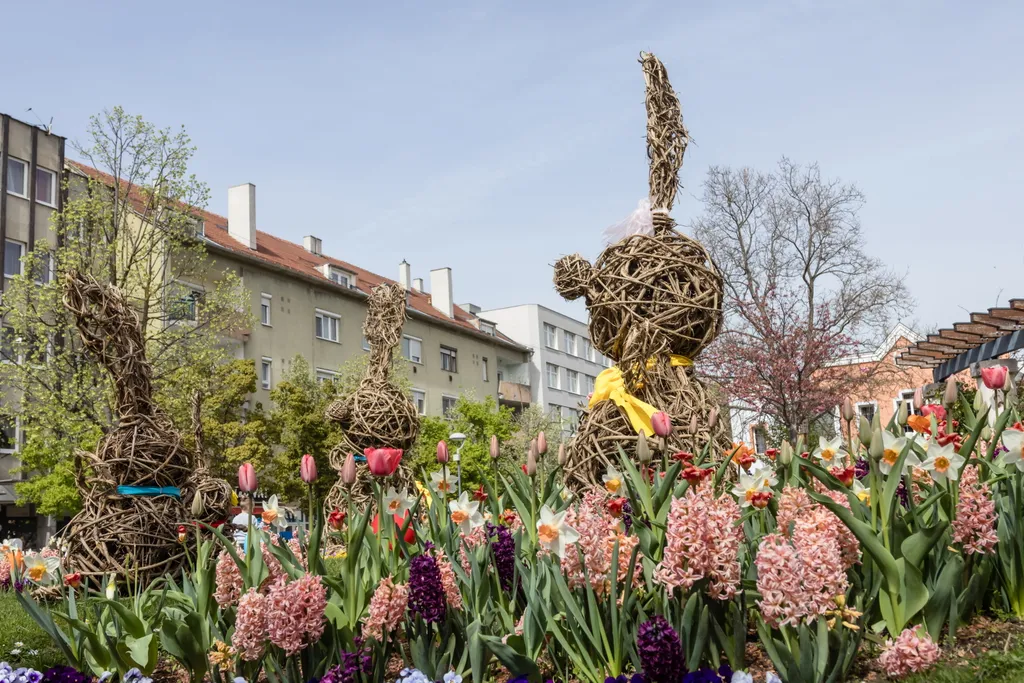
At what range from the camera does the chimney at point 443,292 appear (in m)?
43.6

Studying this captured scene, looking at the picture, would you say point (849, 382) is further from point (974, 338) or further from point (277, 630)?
point (277, 630)

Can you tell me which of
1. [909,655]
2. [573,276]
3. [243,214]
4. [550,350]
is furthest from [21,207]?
[550,350]

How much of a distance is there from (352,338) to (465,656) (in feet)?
102

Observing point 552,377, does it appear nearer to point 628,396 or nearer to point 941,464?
point 628,396

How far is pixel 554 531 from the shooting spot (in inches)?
126

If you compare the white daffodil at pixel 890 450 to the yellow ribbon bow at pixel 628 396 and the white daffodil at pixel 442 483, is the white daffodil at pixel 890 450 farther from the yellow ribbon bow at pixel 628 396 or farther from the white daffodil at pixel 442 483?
the white daffodil at pixel 442 483

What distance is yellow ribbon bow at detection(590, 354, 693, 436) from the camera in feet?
16.5

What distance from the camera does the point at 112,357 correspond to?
247 inches

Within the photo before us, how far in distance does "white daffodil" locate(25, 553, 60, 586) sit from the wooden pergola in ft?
44.2

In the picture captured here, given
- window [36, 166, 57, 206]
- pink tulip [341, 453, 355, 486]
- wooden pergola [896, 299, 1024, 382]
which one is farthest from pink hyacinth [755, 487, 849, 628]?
window [36, 166, 57, 206]

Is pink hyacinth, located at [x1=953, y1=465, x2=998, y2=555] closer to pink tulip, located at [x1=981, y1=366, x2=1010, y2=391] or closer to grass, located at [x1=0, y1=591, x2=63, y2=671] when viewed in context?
pink tulip, located at [x1=981, y1=366, x2=1010, y2=391]

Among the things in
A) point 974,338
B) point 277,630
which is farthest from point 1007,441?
point 974,338

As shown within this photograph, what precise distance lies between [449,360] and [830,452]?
36195 millimetres

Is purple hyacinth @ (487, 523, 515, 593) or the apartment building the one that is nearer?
purple hyacinth @ (487, 523, 515, 593)
